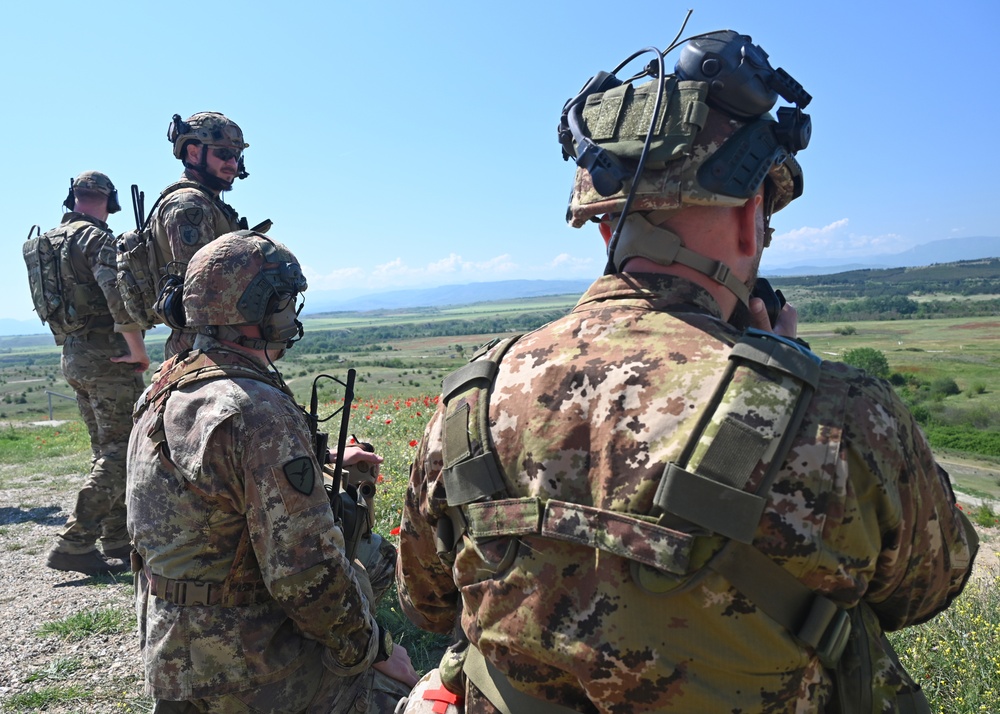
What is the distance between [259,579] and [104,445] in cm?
442

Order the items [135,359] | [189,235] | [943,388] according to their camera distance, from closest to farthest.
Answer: [189,235] → [135,359] → [943,388]

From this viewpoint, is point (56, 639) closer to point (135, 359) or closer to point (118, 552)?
point (118, 552)

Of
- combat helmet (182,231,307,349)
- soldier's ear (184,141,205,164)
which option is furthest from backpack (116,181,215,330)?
combat helmet (182,231,307,349)

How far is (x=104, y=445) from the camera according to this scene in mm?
6875

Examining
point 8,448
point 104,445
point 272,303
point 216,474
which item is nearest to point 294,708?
point 216,474

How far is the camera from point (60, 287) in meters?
7.12

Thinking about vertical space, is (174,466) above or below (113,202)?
below

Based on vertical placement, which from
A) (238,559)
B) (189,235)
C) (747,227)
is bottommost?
(238,559)

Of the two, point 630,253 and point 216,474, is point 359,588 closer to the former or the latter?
point 216,474

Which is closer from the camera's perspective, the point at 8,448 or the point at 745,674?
the point at 745,674

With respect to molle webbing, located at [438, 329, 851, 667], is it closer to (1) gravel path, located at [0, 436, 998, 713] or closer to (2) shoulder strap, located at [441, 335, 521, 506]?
(2) shoulder strap, located at [441, 335, 521, 506]

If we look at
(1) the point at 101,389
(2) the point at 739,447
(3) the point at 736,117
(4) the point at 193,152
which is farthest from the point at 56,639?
(3) the point at 736,117

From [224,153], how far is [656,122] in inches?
206

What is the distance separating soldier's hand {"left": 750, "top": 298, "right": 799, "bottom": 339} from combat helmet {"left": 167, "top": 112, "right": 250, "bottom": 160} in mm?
5308
